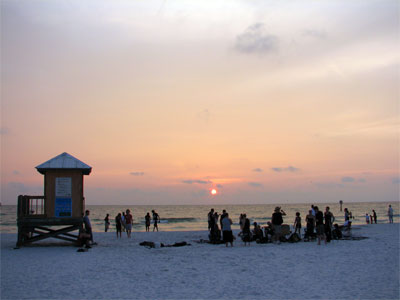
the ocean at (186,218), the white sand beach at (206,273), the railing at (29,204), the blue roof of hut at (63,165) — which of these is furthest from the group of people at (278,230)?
the ocean at (186,218)

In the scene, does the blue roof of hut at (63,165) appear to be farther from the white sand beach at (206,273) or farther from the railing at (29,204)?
the white sand beach at (206,273)

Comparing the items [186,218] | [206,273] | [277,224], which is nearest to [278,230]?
[277,224]

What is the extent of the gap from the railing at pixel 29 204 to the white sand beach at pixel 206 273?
1.63m

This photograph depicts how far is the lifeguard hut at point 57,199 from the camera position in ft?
56.3

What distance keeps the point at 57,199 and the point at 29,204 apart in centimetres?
145

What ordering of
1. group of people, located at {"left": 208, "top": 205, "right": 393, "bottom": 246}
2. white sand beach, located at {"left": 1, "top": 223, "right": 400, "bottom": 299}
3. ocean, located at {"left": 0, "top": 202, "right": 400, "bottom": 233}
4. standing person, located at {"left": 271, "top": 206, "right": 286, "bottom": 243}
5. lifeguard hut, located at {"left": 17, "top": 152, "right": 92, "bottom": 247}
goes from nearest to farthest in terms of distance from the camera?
white sand beach, located at {"left": 1, "top": 223, "right": 400, "bottom": 299} < lifeguard hut, located at {"left": 17, "top": 152, "right": 92, "bottom": 247} < group of people, located at {"left": 208, "top": 205, "right": 393, "bottom": 246} < standing person, located at {"left": 271, "top": 206, "right": 286, "bottom": 243} < ocean, located at {"left": 0, "top": 202, "right": 400, "bottom": 233}

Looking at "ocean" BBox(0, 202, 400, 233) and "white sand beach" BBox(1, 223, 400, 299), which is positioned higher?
"white sand beach" BBox(1, 223, 400, 299)

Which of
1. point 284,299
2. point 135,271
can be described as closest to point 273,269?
point 284,299

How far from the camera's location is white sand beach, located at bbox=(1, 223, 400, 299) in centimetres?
903

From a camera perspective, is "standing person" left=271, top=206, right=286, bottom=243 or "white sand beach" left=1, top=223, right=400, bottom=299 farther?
"standing person" left=271, top=206, right=286, bottom=243

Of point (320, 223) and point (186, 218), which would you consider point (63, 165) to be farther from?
point (186, 218)

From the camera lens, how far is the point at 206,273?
37.1ft

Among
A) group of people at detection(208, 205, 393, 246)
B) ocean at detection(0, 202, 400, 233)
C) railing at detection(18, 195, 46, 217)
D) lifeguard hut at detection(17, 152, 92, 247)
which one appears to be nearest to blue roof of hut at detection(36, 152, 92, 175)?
lifeguard hut at detection(17, 152, 92, 247)

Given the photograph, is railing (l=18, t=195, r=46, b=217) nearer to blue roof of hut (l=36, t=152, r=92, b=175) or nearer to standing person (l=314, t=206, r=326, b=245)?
blue roof of hut (l=36, t=152, r=92, b=175)
